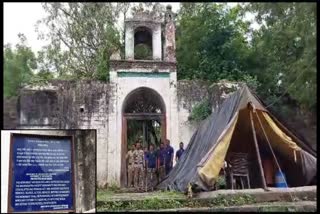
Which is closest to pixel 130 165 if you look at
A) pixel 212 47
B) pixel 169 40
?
pixel 169 40

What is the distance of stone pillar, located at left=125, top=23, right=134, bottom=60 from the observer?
13.3 m

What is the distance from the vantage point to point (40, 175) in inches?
201

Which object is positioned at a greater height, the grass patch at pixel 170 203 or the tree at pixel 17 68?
the tree at pixel 17 68

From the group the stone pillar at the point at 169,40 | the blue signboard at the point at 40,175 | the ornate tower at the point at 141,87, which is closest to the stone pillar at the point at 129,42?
the ornate tower at the point at 141,87

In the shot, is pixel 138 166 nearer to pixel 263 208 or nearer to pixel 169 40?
pixel 169 40

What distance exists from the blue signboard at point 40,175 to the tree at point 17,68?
8.29m

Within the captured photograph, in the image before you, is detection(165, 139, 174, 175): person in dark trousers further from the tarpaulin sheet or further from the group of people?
the tarpaulin sheet

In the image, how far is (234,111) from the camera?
Result: 853cm

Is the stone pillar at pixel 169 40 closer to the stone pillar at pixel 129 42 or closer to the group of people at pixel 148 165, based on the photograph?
the stone pillar at pixel 129 42

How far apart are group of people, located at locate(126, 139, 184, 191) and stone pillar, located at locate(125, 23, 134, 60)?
2.96 meters

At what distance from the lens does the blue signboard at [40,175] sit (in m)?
5.00

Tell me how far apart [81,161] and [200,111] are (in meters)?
7.79

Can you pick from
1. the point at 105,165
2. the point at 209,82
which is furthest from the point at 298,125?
the point at 105,165

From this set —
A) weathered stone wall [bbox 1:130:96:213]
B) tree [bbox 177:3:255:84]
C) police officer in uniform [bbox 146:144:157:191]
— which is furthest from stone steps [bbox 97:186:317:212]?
tree [bbox 177:3:255:84]
